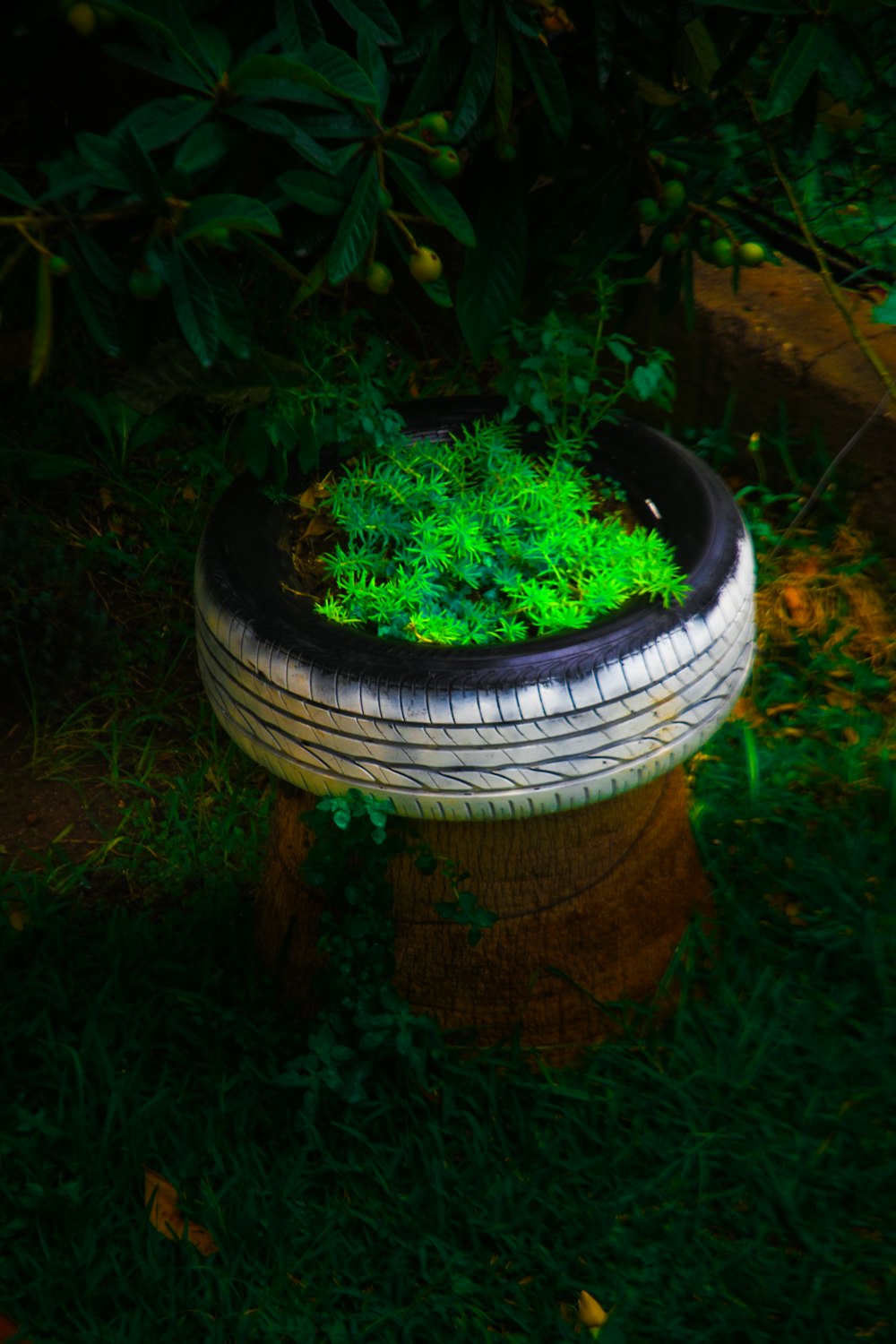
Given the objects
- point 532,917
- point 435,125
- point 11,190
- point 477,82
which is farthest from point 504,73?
point 532,917

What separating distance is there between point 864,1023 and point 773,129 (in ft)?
6.10

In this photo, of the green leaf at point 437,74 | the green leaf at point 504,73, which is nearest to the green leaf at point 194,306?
the green leaf at point 437,74

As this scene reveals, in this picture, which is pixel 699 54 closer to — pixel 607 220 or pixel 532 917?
pixel 607 220

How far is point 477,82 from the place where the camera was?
59.8 inches

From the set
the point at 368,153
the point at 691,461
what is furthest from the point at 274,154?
the point at 691,461

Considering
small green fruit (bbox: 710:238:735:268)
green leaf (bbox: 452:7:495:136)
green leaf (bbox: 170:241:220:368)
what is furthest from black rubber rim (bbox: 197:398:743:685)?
green leaf (bbox: 452:7:495:136)

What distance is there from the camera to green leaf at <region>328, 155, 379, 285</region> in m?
1.45

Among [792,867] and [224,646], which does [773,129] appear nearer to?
[792,867]

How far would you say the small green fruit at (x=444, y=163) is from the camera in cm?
147

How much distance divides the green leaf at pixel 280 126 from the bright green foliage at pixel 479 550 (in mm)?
588

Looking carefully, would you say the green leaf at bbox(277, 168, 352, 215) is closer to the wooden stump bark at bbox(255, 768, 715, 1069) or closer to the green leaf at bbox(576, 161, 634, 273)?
the green leaf at bbox(576, 161, 634, 273)

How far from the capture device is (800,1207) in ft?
6.12

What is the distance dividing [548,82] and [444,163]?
21 cm

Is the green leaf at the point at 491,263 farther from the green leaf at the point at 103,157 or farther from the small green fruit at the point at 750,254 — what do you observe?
the green leaf at the point at 103,157
